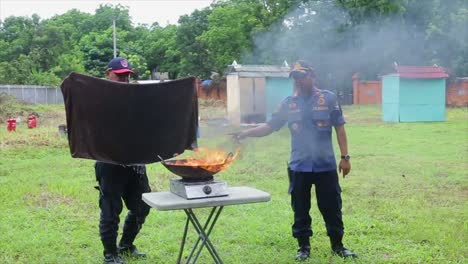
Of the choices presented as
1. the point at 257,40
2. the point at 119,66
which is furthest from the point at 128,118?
the point at 257,40

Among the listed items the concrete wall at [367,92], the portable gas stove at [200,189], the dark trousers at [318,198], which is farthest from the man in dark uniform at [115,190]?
the concrete wall at [367,92]

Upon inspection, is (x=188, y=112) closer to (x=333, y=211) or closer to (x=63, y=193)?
(x=333, y=211)

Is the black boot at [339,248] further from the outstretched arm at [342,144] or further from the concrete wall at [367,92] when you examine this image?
the concrete wall at [367,92]

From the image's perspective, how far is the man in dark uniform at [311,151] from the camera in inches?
195

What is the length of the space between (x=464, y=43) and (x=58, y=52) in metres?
35.0

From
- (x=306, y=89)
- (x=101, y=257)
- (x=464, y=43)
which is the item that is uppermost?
(x=464, y=43)

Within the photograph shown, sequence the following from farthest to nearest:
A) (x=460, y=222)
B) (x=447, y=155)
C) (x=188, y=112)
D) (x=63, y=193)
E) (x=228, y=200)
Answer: (x=447, y=155) → (x=63, y=193) → (x=460, y=222) → (x=188, y=112) → (x=228, y=200)

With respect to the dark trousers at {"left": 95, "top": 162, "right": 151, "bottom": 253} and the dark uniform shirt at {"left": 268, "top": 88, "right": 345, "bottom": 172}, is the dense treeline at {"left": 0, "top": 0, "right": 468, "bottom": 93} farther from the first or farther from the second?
the dark trousers at {"left": 95, "top": 162, "right": 151, "bottom": 253}

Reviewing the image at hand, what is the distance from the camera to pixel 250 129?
202 inches

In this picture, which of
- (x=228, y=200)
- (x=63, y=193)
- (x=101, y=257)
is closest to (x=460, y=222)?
(x=228, y=200)

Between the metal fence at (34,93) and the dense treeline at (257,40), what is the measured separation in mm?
960

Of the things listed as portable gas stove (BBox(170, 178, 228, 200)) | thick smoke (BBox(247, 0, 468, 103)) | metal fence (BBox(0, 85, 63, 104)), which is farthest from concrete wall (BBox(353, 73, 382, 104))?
portable gas stove (BBox(170, 178, 228, 200))

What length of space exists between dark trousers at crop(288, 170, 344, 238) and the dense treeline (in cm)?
438

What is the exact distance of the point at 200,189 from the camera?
4.07m
